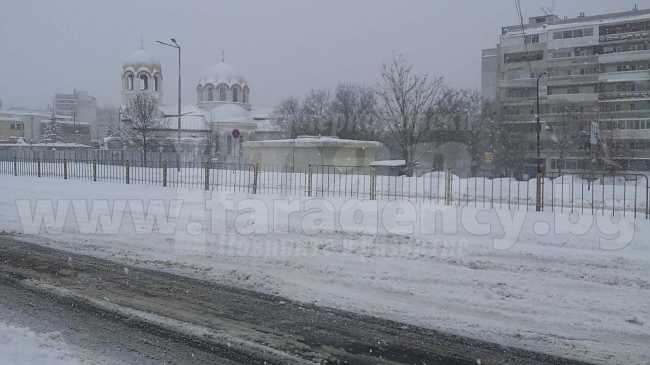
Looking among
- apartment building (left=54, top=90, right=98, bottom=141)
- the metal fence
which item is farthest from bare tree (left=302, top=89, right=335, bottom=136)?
apartment building (left=54, top=90, right=98, bottom=141)

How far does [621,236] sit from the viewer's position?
1135cm

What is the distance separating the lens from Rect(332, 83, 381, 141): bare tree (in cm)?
5950

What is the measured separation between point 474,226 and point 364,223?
2511 mm

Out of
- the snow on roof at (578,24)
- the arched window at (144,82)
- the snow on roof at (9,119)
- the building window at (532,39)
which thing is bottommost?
the snow on roof at (9,119)

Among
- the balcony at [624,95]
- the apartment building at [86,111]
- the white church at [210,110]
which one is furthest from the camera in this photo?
the apartment building at [86,111]

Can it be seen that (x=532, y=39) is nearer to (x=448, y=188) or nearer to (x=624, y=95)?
(x=624, y=95)

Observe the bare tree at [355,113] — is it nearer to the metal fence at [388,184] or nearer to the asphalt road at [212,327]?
the metal fence at [388,184]

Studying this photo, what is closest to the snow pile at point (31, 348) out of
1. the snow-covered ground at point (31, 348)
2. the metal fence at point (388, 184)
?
the snow-covered ground at point (31, 348)

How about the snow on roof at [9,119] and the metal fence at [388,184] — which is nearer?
the metal fence at [388,184]

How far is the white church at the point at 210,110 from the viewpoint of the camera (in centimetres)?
7350

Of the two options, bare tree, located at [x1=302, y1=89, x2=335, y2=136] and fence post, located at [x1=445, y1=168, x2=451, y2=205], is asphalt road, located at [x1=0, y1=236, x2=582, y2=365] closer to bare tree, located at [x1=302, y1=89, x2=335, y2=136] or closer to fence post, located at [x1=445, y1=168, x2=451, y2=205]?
fence post, located at [x1=445, y1=168, x2=451, y2=205]

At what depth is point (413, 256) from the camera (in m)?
9.63

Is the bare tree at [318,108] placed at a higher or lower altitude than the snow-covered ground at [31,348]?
higher

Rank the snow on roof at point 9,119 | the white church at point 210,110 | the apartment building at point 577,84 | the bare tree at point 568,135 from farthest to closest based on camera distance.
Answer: the snow on roof at point 9,119, the white church at point 210,110, the apartment building at point 577,84, the bare tree at point 568,135
